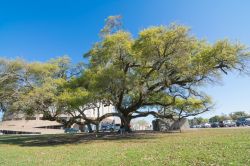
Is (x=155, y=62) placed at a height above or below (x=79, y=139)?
above

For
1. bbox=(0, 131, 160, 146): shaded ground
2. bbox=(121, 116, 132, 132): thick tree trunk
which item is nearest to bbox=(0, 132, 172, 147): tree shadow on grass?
bbox=(0, 131, 160, 146): shaded ground

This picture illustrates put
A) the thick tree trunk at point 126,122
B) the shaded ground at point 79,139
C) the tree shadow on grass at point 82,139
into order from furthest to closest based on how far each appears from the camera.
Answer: the thick tree trunk at point 126,122, the shaded ground at point 79,139, the tree shadow on grass at point 82,139

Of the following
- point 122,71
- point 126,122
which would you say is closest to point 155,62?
point 122,71

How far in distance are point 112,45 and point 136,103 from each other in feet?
31.8

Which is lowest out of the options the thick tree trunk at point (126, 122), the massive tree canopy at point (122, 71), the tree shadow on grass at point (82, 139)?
the tree shadow on grass at point (82, 139)

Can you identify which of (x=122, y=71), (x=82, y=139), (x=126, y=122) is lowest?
(x=82, y=139)

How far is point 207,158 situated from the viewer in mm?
13953

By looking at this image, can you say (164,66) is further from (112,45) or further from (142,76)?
(112,45)

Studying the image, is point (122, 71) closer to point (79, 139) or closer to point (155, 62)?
point (155, 62)

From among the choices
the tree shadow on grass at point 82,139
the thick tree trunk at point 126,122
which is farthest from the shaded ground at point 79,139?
the thick tree trunk at point 126,122

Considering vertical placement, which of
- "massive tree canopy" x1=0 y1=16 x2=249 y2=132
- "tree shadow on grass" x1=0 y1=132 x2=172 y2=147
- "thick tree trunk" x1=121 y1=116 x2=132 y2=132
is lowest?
"tree shadow on grass" x1=0 y1=132 x2=172 y2=147

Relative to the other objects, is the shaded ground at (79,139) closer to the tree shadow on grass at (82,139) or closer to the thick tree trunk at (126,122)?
the tree shadow on grass at (82,139)

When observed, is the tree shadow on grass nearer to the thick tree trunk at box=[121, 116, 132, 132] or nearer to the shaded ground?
the shaded ground

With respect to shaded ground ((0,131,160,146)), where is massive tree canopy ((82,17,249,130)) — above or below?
above
